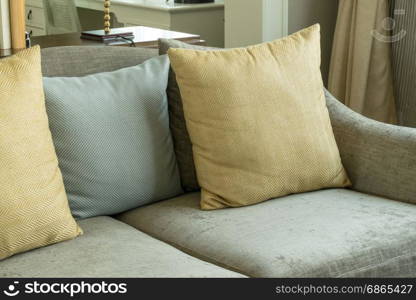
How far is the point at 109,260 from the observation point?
5.86ft

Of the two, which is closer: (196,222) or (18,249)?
(18,249)

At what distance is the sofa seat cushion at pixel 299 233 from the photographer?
1835 millimetres

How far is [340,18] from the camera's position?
3676mm

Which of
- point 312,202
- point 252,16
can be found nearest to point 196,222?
point 312,202

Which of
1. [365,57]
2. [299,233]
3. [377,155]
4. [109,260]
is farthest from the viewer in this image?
[365,57]

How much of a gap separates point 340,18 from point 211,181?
1.75m

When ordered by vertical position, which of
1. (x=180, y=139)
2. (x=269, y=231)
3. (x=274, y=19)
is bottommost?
(x=269, y=231)

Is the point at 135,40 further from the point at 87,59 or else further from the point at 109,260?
the point at 109,260

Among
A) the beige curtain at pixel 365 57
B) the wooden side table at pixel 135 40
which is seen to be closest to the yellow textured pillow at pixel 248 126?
the wooden side table at pixel 135 40

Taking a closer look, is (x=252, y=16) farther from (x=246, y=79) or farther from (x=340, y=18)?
(x=246, y=79)

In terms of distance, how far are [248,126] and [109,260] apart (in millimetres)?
577

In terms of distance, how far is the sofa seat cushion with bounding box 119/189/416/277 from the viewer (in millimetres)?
1835

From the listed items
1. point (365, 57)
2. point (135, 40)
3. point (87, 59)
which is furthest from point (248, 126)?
point (365, 57)

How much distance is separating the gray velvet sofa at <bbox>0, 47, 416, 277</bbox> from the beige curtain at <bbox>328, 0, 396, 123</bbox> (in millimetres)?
1204
